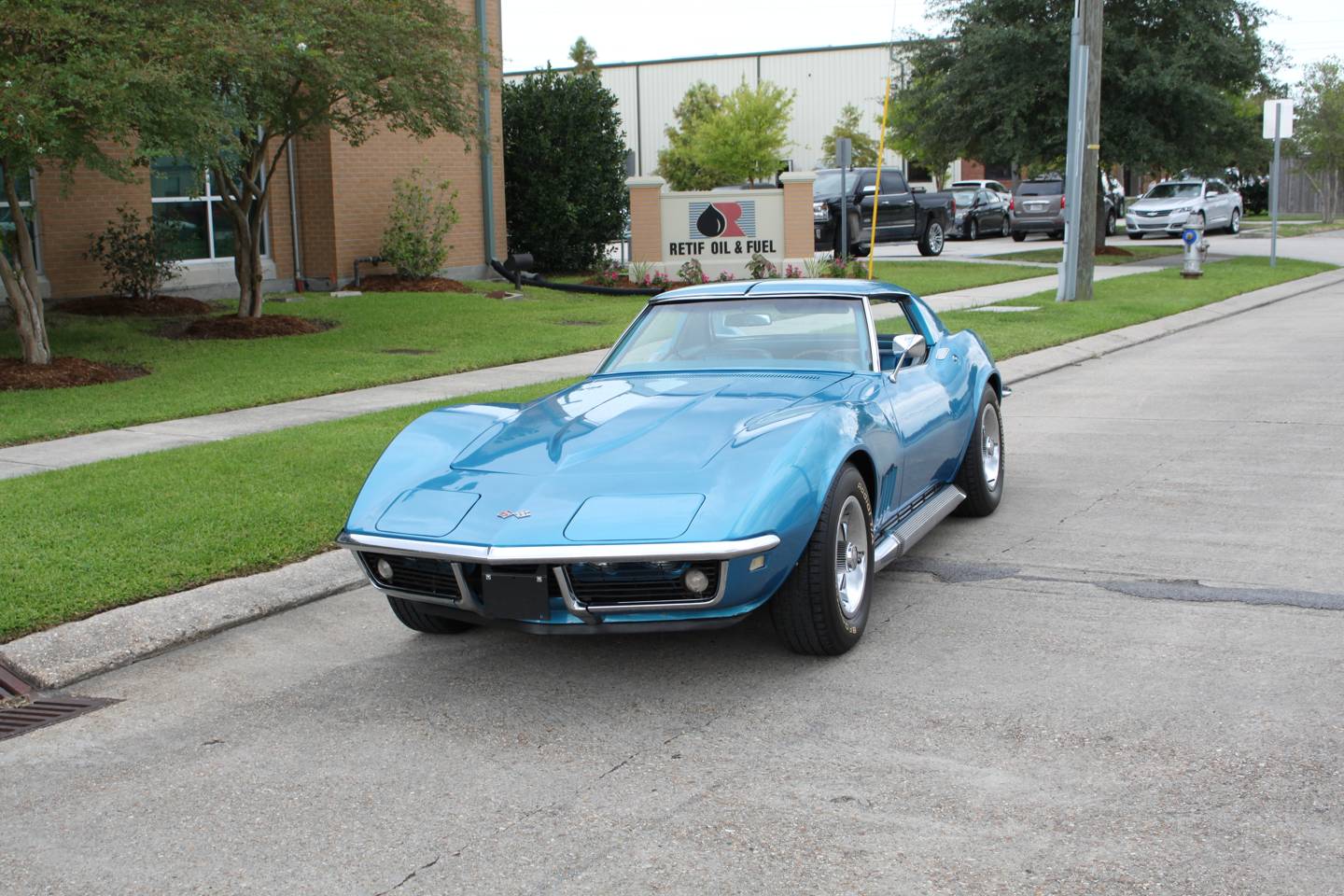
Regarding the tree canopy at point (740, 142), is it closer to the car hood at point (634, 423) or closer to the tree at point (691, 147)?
the tree at point (691, 147)

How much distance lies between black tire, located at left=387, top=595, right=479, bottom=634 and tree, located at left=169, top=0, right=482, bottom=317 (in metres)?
7.96

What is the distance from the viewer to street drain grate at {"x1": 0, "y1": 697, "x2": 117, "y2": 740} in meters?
4.84

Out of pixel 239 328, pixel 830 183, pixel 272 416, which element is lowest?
pixel 272 416

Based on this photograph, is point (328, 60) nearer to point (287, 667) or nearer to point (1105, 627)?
point (287, 667)

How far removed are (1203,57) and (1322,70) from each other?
32.3 m

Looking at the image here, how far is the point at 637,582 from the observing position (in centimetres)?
473

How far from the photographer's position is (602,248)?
27016 millimetres

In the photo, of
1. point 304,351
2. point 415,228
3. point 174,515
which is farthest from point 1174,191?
point 174,515

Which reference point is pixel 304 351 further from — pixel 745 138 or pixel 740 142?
pixel 740 142

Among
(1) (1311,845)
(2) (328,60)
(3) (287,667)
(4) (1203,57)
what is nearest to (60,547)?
(3) (287,667)

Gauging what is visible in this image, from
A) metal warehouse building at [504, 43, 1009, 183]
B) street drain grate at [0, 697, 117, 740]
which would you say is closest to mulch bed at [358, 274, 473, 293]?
street drain grate at [0, 697, 117, 740]

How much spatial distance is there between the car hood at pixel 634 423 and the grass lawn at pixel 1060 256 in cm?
2488

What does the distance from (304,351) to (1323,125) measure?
165 feet

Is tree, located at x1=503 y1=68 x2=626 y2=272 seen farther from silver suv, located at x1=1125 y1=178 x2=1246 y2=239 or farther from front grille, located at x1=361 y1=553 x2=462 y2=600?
front grille, located at x1=361 y1=553 x2=462 y2=600
